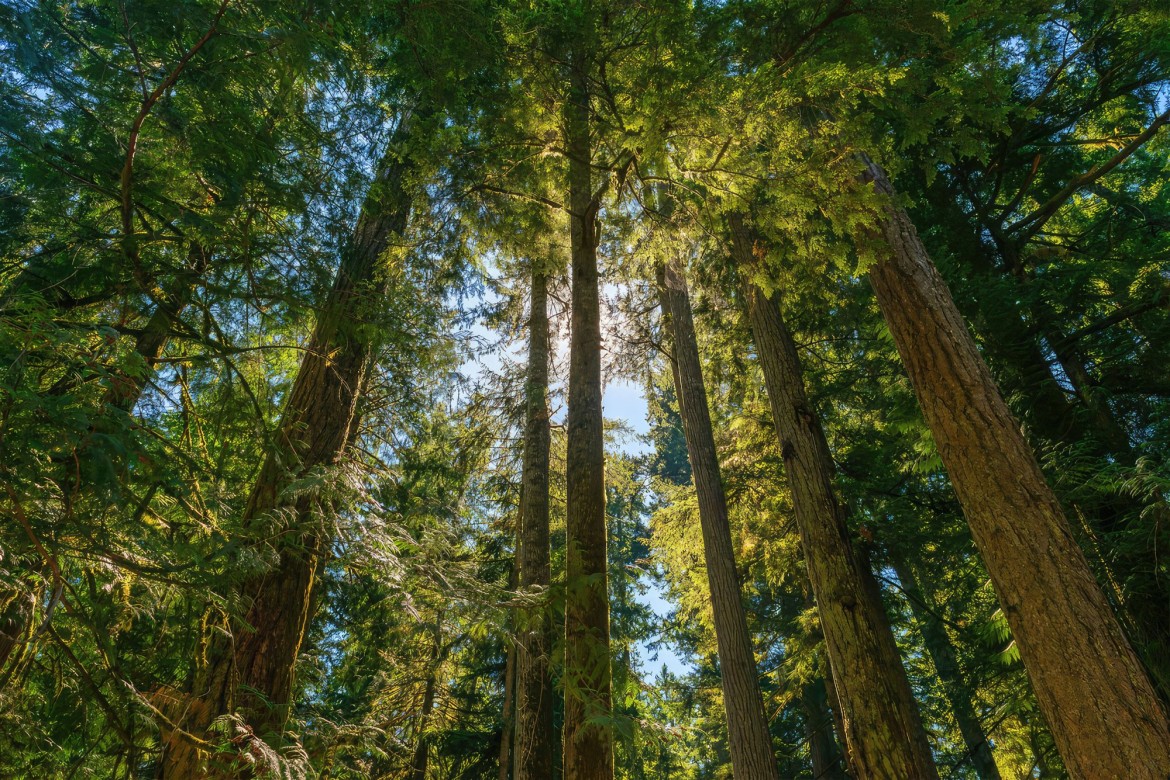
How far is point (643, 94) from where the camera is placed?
4.20 m

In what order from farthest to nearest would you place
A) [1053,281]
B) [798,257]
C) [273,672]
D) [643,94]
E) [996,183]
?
[996,183] < [1053,281] < [798,257] < [643,94] < [273,672]

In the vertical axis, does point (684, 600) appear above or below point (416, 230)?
below

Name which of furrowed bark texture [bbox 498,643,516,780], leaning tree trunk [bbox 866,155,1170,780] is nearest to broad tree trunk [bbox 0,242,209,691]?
leaning tree trunk [bbox 866,155,1170,780]

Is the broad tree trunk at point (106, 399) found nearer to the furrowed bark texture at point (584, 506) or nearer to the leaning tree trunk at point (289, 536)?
the leaning tree trunk at point (289, 536)

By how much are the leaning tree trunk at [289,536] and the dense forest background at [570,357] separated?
1.5 inches

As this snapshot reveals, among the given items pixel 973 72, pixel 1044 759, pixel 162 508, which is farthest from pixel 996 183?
pixel 162 508

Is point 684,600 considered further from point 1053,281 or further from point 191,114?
point 191,114

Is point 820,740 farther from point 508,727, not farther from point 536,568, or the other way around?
point 536,568

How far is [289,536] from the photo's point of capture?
3.52 meters

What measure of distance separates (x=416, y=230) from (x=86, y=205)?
2.76 meters

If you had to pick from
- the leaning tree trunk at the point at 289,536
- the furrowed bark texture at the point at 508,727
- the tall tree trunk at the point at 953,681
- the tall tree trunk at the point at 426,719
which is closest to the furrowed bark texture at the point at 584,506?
the leaning tree trunk at the point at 289,536

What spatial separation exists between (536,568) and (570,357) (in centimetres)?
316

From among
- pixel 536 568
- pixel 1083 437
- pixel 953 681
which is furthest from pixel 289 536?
pixel 953 681

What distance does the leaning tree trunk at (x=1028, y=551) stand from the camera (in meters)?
3.24
